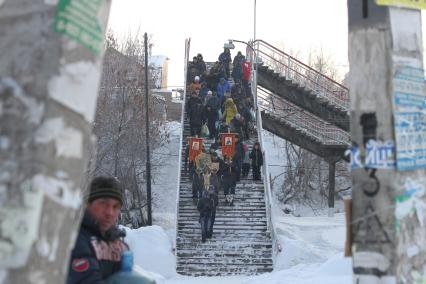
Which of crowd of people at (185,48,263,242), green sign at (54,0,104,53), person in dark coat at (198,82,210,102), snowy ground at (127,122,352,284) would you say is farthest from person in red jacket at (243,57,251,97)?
green sign at (54,0,104,53)

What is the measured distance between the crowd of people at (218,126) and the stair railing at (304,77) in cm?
182

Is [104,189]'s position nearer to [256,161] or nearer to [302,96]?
[256,161]

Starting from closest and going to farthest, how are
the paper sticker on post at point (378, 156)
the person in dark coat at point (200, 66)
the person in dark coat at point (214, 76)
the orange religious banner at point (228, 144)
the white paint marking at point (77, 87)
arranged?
1. the white paint marking at point (77, 87)
2. the paper sticker on post at point (378, 156)
3. the orange religious banner at point (228, 144)
4. the person in dark coat at point (214, 76)
5. the person in dark coat at point (200, 66)

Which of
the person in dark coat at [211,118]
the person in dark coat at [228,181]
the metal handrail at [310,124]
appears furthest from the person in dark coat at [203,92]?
the person in dark coat at [228,181]

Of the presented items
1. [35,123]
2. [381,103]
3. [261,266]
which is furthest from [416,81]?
[261,266]

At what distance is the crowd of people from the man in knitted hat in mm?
13322

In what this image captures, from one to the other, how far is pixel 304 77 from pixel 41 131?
25.8m

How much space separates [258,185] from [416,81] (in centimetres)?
1623

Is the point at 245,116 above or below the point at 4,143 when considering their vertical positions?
above

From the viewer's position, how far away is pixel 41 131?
2.09 meters

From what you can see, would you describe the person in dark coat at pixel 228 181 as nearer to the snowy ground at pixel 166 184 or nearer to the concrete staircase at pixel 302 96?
the concrete staircase at pixel 302 96

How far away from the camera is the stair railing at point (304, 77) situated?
2712 cm

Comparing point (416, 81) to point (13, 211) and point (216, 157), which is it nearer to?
point (13, 211)

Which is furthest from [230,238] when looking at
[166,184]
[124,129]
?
[166,184]
